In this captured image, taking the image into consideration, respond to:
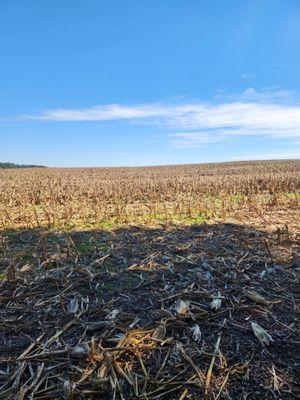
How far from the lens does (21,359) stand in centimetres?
334

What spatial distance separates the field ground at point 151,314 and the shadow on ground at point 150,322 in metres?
0.01

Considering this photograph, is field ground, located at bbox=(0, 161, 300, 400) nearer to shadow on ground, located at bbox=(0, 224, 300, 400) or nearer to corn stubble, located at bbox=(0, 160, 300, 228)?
shadow on ground, located at bbox=(0, 224, 300, 400)

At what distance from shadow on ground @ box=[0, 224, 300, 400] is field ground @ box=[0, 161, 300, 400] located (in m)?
0.01

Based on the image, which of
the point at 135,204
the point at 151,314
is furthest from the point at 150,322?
the point at 135,204

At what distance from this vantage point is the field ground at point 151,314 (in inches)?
121

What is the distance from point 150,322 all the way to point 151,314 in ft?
0.55

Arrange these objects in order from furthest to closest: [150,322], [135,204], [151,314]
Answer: [135,204], [151,314], [150,322]

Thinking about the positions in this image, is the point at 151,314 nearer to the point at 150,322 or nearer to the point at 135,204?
the point at 150,322

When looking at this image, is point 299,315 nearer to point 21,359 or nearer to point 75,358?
point 75,358

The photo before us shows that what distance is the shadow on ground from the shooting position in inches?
121

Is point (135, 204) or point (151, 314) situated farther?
point (135, 204)

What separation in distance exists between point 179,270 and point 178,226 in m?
2.81

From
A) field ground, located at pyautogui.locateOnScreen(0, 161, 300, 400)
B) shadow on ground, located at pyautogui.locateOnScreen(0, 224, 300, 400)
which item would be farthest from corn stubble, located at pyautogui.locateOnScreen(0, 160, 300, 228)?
shadow on ground, located at pyautogui.locateOnScreen(0, 224, 300, 400)

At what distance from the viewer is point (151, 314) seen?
13.3 ft
